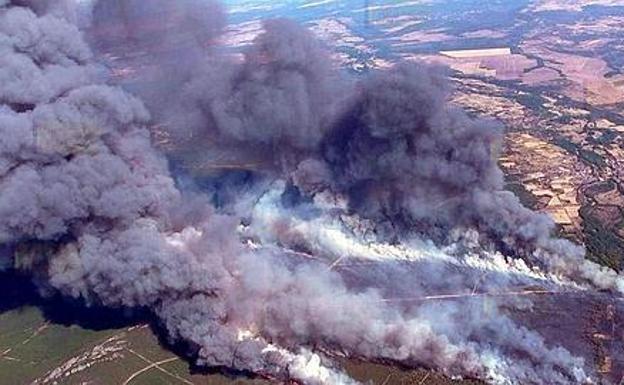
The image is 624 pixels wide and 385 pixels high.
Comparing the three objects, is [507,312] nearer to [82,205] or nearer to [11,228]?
[82,205]

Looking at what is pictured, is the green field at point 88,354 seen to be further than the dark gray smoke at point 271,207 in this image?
No

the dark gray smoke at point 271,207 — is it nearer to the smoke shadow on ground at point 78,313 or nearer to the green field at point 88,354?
the green field at point 88,354

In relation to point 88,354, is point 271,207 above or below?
above

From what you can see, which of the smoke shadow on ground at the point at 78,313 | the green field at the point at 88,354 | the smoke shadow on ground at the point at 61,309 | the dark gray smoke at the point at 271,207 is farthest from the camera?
the smoke shadow on ground at the point at 61,309

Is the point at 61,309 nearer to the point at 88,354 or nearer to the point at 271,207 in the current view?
the point at 88,354

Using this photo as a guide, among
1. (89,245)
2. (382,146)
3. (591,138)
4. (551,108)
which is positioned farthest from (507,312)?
(551,108)

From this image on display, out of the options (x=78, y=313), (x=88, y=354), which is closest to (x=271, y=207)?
(x=78, y=313)

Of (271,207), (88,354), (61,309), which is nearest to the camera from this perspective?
(88,354)

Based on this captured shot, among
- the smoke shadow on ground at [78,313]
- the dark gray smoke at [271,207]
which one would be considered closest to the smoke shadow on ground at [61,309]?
the smoke shadow on ground at [78,313]
